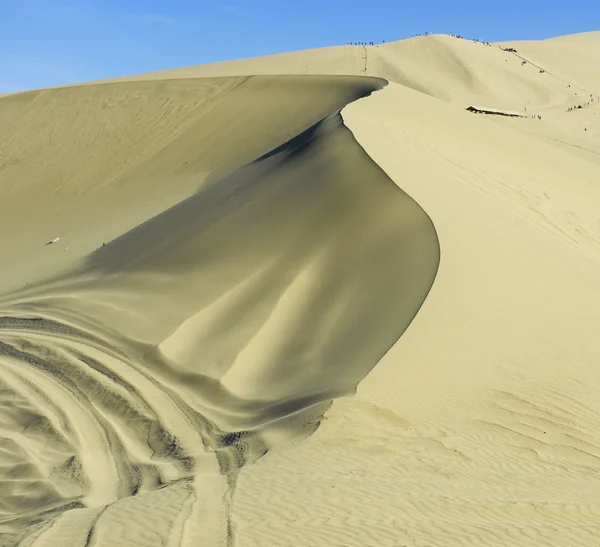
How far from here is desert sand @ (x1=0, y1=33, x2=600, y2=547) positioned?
6.33m

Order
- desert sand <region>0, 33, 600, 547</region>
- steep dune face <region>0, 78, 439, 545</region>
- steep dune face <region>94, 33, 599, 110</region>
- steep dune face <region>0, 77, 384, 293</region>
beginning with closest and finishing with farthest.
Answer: desert sand <region>0, 33, 600, 547</region> → steep dune face <region>0, 78, 439, 545</region> → steep dune face <region>0, 77, 384, 293</region> → steep dune face <region>94, 33, 599, 110</region>

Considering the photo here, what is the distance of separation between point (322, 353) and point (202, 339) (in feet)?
7.30

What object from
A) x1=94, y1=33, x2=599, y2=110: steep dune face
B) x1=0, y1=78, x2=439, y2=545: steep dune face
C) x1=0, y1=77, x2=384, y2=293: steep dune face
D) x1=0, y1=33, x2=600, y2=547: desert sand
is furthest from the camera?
x1=94, y1=33, x2=599, y2=110: steep dune face

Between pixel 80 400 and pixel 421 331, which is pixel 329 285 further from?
pixel 80 400

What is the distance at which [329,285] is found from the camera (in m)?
12.0

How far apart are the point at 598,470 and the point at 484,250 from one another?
5105mm

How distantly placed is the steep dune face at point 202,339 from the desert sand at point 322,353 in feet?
0.13

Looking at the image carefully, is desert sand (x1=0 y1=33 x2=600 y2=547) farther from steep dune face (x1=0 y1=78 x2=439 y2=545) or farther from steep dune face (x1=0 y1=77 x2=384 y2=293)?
steep dune face (x1=0 y1=77 x2=384 y2=293)

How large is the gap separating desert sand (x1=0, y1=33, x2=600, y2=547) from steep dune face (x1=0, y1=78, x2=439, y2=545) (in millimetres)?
40

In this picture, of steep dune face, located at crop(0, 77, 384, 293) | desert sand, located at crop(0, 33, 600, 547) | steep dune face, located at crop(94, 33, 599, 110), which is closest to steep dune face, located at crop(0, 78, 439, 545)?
desert sand, located at crop(0, 33, 600, 547)

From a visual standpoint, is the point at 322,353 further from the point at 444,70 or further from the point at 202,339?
the point at 444,70

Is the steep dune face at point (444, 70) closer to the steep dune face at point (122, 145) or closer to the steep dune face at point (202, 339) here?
the steep dune face at point (122, 145)

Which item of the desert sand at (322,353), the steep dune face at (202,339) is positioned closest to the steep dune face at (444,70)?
the desert sand at (322,353)

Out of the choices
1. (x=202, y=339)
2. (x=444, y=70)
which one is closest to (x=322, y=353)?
(x=202, y=339)
